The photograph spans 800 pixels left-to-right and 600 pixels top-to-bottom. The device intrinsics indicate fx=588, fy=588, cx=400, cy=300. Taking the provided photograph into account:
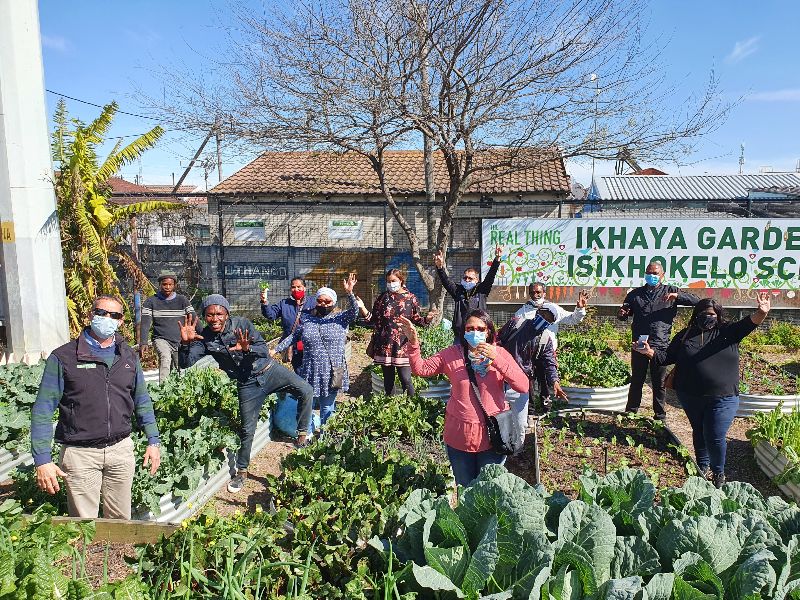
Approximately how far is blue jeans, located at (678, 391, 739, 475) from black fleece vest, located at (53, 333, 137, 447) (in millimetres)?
4400

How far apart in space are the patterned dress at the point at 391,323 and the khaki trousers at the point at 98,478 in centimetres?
353

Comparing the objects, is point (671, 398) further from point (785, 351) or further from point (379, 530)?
point (379, 530)

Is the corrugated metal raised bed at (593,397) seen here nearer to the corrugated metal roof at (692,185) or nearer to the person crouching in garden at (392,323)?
the person crouching in garden at (392,323)

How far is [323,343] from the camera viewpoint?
6.06 meters

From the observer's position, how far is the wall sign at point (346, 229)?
13.1m

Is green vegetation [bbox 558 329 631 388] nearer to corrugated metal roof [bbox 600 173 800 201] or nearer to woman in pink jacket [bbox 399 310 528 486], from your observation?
woman in pink jacket [bbox 399 310 528 486]

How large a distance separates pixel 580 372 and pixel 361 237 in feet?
22.1

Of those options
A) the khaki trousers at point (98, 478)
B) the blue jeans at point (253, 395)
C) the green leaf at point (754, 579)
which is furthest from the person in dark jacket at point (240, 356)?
the green leaf at point (754, 579)

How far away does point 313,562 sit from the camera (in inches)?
115

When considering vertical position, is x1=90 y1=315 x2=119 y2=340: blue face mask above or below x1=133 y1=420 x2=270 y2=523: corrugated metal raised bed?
above

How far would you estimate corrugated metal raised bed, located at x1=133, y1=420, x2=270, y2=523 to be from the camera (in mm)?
4375

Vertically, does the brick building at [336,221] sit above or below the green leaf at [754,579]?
above

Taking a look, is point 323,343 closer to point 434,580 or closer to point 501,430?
point 501,430

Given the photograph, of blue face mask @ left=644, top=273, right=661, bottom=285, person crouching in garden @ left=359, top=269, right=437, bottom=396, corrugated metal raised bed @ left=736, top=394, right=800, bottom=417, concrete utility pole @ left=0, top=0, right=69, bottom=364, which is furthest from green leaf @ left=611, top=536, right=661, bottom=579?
concrete utility pole @ left=0, top=0, right=69, bottom=364
